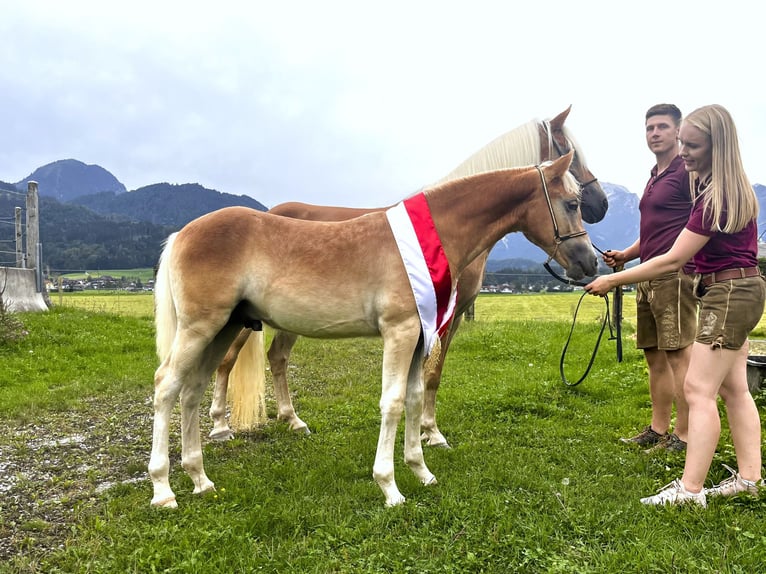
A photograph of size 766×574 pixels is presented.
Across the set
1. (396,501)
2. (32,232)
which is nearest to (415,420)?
(396,501)

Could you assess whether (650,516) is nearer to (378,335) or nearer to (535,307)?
(378,335)

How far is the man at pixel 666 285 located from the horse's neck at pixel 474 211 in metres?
1.13

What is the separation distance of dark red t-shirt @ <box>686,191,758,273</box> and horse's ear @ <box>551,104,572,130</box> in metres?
2.20

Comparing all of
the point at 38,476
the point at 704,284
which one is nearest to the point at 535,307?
the point at 704,284

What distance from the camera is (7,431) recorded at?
4746mm

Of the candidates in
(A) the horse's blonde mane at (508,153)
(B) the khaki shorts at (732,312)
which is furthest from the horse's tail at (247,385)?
(B) the khaki shorts at (732,312)

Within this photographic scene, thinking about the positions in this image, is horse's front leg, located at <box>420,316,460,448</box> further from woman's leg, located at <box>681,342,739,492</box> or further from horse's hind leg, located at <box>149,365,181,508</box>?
horse's hind leg, located at <box>149,365,181,508</box>

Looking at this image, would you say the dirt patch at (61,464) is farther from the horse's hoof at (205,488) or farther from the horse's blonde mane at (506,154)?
the horse's blonde mane at (506,154)

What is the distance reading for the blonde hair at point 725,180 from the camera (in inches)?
115

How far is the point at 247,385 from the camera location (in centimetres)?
483

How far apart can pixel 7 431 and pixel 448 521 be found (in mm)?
4363

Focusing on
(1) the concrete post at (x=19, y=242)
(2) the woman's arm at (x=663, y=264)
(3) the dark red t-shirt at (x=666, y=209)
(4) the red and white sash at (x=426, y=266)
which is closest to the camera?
(2) the woman's arm at (x=663, y=264)

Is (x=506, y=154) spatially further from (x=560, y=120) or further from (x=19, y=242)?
(x=19, y=242)

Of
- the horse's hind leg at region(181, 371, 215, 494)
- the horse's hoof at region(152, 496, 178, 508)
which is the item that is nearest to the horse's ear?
the horse's hind leg at region(181, 371, 215, 494)
